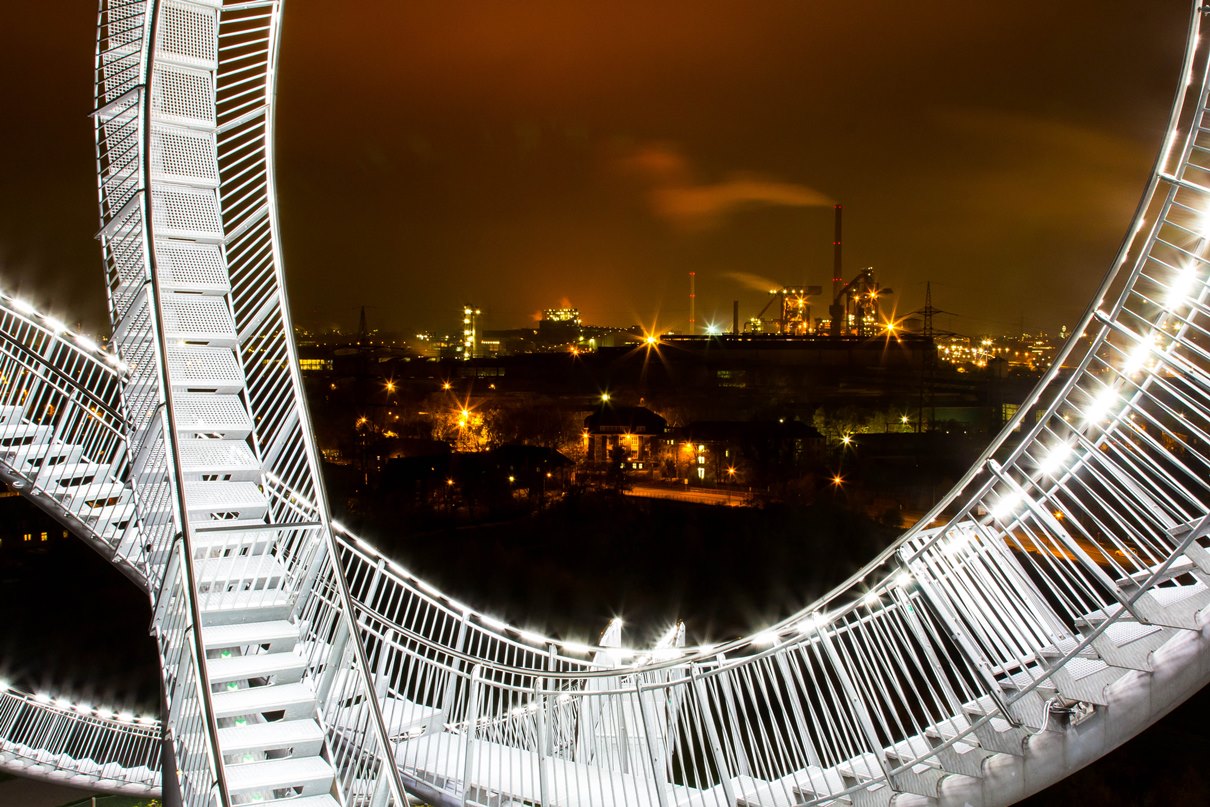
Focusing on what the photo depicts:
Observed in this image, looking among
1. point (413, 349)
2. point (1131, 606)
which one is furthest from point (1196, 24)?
point (413, 349)

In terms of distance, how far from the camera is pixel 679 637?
26.6 feet

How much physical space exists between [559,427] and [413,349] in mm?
14217

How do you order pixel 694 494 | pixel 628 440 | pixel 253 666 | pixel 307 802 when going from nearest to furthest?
pixel 307 802
pixel 253 666
pixel 694 494
pixel 628 440

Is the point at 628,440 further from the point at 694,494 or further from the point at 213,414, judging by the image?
the point at 213,414

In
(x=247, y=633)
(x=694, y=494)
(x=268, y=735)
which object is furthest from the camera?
(x=694, y=494)

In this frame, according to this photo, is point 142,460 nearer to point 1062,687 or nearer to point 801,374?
point 1062,687

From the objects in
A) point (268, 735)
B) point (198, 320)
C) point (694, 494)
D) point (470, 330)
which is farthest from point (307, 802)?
point (470, 330)

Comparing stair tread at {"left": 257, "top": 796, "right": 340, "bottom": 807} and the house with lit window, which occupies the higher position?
the house with lit window

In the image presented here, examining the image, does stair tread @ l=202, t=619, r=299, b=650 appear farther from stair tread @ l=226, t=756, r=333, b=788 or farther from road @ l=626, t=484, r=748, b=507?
road @ l=626, t=484, r=748, b=507

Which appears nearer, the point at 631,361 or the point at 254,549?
the point at 254,549

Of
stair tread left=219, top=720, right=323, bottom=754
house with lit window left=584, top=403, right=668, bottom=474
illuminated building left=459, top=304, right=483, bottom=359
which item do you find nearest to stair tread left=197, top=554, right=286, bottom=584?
stair tread left=219, top=720, right=323, bottom=754

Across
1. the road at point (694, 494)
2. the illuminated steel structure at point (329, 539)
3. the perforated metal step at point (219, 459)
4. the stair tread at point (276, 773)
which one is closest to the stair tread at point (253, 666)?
the illuminated steel structure at point (329, 539)

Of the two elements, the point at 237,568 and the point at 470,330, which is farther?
the point at 470,330

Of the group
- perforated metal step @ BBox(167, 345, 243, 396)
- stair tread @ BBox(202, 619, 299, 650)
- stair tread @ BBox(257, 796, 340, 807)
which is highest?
perforated metal step @ BBox(167, 345, 243, 396)
